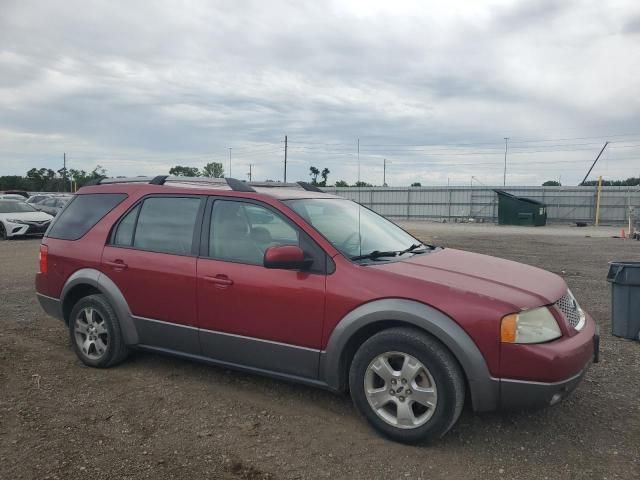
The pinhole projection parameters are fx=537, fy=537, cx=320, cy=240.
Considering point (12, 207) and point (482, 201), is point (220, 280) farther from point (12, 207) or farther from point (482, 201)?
point (482, 201)

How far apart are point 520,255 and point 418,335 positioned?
38.9 ft

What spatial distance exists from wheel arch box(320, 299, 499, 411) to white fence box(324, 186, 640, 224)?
2824cm

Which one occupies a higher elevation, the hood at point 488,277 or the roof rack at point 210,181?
the roof rack at point 210,181

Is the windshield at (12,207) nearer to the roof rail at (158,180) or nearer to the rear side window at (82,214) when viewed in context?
the rear side window at (82,214)

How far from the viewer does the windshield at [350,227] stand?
393 centimetres

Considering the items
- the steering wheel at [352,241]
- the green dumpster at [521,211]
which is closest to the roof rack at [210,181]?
the steering wheel at [352,241]

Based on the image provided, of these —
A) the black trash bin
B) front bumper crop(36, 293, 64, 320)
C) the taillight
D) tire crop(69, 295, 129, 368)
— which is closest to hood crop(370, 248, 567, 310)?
the black trash bin

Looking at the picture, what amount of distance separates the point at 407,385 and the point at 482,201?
37122 millimetres

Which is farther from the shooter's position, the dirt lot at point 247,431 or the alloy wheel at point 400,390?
the alloy wheel at point 400,390

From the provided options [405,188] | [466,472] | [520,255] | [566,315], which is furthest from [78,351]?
[405,188]

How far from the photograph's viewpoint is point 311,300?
3.64 meters

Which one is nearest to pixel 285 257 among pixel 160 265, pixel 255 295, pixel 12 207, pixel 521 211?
pixel 255 295

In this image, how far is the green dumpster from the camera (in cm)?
3250

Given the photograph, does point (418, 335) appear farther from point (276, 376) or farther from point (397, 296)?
point (276, 376)
